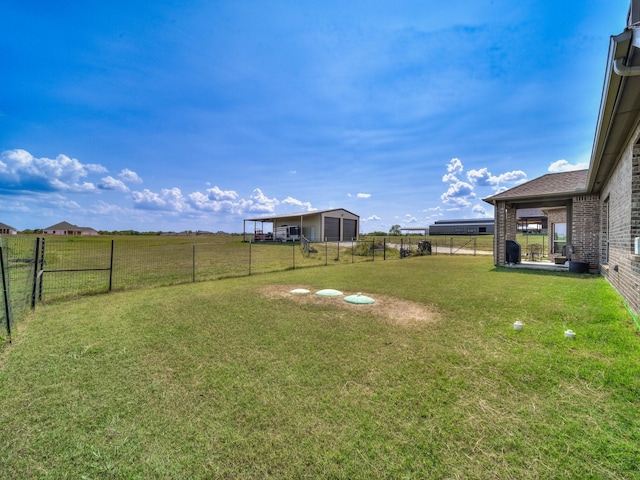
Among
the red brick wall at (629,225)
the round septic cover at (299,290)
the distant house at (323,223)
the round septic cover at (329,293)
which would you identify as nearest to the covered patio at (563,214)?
the red brick wall at (629,225)

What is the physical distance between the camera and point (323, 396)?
2561mm

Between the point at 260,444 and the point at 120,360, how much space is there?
8.22ft

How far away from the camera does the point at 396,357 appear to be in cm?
339

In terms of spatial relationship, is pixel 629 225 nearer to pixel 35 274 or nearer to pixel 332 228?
pixel 35 274

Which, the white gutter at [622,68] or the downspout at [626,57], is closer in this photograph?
the downspout at [626,57]

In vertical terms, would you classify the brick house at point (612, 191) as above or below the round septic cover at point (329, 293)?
above

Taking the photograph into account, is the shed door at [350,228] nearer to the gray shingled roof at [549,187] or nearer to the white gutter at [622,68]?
the gray shingled roof at [549,187]

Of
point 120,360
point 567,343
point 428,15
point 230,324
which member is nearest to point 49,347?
point 120,360

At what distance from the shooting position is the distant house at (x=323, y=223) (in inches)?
1104

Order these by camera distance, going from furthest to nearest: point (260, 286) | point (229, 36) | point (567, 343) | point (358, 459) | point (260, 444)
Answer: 1. point (229, 36)
2. point (260, 286)
3. point (567, 343)
4. point (260, 444)
5. point (358, 459)

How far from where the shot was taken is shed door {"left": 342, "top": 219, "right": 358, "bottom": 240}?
31359 millimetres

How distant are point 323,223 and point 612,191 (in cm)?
2200

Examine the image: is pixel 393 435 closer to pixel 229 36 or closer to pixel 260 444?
pixel 260 444

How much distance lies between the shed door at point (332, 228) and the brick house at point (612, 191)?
1717 centimetres
